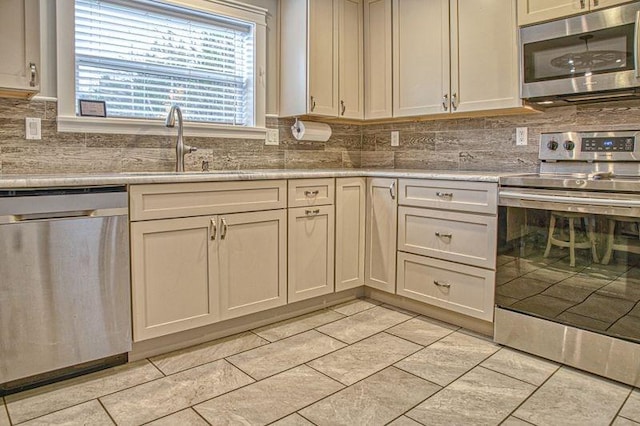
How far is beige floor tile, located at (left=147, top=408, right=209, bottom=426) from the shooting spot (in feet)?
5.78

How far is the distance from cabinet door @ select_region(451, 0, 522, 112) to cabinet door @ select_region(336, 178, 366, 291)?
2.72ft

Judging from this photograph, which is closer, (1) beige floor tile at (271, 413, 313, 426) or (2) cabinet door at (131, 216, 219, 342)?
(1) beige floor tile at (271, 413, 313, 426)

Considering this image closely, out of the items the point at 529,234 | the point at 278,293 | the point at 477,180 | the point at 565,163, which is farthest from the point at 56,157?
the point at 565,163

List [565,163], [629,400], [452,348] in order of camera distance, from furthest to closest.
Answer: [565,163], [452,348], [629,400]

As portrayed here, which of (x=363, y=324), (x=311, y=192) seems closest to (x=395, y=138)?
(x=311, y=192)

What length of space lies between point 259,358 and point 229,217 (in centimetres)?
74

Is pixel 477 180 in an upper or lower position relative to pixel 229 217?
upper

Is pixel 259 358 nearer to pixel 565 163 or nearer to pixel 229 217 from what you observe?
pixel 229 217

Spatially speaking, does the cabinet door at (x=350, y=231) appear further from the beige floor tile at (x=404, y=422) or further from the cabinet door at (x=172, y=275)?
the beige floor tile at (x=404, y=422)

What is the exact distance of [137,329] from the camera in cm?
225

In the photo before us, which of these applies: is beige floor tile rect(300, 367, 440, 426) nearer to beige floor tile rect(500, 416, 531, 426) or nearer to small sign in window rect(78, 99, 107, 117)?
beige floor tile rect(500, 416, 531, 426)

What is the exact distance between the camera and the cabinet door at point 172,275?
2.24 metres

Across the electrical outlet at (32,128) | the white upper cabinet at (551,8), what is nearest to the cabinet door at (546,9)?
the white upper cabinet at (551,8)

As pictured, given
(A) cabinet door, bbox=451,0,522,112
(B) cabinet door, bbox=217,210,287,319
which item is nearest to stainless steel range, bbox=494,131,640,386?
(A) cabinet door, bbox=451,0,522,112
